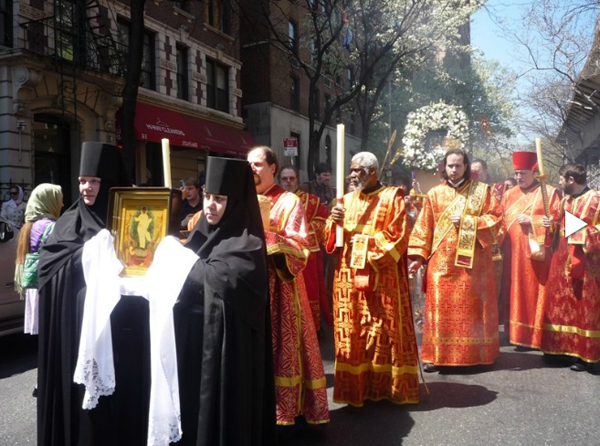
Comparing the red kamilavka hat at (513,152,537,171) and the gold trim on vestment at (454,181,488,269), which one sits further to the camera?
the red kamilavka hat at (513,152,537,171)

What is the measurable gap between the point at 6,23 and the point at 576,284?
45.2ft

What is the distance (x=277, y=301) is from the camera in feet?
12.4

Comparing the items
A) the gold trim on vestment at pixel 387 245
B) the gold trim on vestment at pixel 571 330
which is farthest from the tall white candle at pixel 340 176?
the gold trim on vestment at pixel 571 330

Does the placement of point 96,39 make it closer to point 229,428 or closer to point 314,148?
point 314,148

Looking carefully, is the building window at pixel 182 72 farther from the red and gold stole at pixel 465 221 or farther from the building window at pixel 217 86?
the red and gold stole at pixel 465 221

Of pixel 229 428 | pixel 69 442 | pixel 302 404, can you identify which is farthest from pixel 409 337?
pixel 69 442

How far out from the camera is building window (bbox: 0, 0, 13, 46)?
528 inches

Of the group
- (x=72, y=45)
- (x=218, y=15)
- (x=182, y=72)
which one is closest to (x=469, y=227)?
(x=72, y=45)

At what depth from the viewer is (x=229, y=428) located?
8.50ft

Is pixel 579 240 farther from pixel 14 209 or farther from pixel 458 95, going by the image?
pixel 458 95

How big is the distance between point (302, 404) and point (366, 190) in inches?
70.3

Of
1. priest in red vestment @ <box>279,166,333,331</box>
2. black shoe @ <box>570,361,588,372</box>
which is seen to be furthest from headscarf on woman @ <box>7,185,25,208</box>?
black shoe @ <box>570,361,588,372</box>

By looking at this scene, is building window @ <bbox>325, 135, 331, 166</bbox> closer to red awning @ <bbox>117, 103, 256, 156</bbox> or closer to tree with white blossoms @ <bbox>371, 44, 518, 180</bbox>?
tree with white blossoms @ <bbox>371, 44, 518, 180</bbox>

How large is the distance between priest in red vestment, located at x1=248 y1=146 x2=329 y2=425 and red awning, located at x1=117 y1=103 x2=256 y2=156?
537 inches
